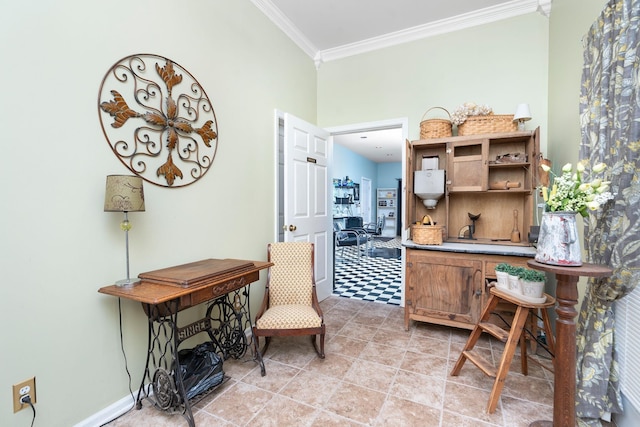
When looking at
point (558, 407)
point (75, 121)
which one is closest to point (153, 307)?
point (75, 121)

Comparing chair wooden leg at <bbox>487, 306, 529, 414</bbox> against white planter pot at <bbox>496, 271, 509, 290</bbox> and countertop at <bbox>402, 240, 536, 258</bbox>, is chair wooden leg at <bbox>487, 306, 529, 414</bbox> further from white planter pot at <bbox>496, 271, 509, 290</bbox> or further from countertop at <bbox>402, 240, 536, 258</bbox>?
countertop at <bbox>402, 240, 536, 258</bbox>

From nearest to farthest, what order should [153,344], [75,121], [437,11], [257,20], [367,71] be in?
[75,121]
[153,344]
[257,20]
[437,11]
[367,71]

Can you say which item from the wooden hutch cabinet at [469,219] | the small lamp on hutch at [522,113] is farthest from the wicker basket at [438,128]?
the small lamp on hutch at [522,113]

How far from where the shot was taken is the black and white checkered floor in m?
3.96

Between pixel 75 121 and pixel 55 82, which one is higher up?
pixel 55 82

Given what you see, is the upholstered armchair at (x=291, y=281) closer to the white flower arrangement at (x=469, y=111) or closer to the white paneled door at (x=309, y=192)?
the white paneled door at (x=309, y=192)

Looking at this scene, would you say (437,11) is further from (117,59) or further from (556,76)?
(117,59)

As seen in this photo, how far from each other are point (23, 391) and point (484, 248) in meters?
3.09

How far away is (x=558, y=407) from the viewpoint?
1.41 m

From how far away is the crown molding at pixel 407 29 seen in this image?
286 centimetres

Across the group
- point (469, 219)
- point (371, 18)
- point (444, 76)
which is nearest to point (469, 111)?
point (444, 76)

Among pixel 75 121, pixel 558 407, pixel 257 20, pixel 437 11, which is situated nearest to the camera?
pixel 558 407

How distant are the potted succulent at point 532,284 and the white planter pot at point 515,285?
28 millimetres

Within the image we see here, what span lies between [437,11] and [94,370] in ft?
13.4
